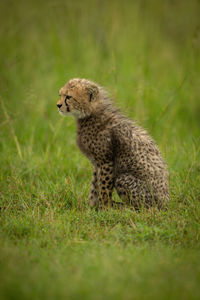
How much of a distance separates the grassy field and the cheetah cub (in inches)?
7.1

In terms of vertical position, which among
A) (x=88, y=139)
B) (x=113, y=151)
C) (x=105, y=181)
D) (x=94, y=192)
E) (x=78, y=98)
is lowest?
(x=94, y=192)

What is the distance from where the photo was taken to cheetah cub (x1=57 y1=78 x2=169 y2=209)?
364 centimetres

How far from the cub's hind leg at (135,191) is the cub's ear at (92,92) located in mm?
784

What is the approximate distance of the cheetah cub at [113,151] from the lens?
3.64 meters

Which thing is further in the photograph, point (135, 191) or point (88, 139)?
point (88, 139)

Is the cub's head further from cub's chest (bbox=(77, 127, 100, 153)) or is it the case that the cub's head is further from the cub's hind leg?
the cub's hind leg

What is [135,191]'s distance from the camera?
11.9 ft

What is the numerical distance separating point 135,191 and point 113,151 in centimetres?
43

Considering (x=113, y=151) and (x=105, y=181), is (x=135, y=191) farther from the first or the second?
(x=113, y=151)

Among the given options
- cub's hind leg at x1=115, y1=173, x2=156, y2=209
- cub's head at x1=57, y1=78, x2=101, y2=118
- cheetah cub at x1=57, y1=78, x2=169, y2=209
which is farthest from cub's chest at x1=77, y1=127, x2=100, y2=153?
cub's hind leg at x1=115, y1=173, x2=156, y2=209

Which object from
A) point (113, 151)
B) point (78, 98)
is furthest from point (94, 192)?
point (78, 98)

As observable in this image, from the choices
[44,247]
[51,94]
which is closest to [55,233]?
[44,247]

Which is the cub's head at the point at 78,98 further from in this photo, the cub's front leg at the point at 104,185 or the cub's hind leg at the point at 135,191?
the cub's hind leg at the point at 135,191

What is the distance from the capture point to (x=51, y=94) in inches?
253
